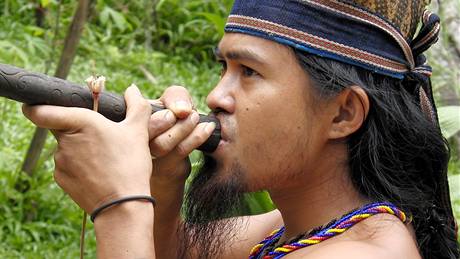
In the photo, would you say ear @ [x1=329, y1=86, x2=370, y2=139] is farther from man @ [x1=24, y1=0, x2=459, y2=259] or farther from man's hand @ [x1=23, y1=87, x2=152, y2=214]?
man's hand @ [x1=23, y1=87, x2=152, y2=214]

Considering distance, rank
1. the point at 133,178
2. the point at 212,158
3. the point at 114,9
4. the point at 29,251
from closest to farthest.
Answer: the point at 133,178
the point at 212,158
the point at 29,251
the point at 114,9

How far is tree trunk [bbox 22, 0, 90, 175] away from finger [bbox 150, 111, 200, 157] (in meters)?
2.05

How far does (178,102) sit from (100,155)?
0.99 ft

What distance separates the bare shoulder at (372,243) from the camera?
6.49ft

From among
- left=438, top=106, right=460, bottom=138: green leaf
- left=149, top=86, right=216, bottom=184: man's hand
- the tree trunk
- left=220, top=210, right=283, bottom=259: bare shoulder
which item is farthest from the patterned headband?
the tree trunk

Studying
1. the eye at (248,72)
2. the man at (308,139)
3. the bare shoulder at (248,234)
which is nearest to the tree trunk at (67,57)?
the bare shoulder at (248,234)

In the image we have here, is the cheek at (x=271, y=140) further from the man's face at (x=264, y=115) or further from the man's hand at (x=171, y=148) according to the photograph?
the man's hand at (x=171, y=148)

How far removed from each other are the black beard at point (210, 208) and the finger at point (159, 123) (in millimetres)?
209

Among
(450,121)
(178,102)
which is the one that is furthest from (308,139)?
(450,121)

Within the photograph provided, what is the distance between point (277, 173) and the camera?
217cm

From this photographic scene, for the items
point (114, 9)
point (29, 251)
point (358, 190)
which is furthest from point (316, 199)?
point (114, 9)

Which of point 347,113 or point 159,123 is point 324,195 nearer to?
point 347,113

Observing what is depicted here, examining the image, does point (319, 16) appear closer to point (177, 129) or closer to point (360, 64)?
point (360, 64)

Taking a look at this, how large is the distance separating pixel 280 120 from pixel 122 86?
3.90 m
